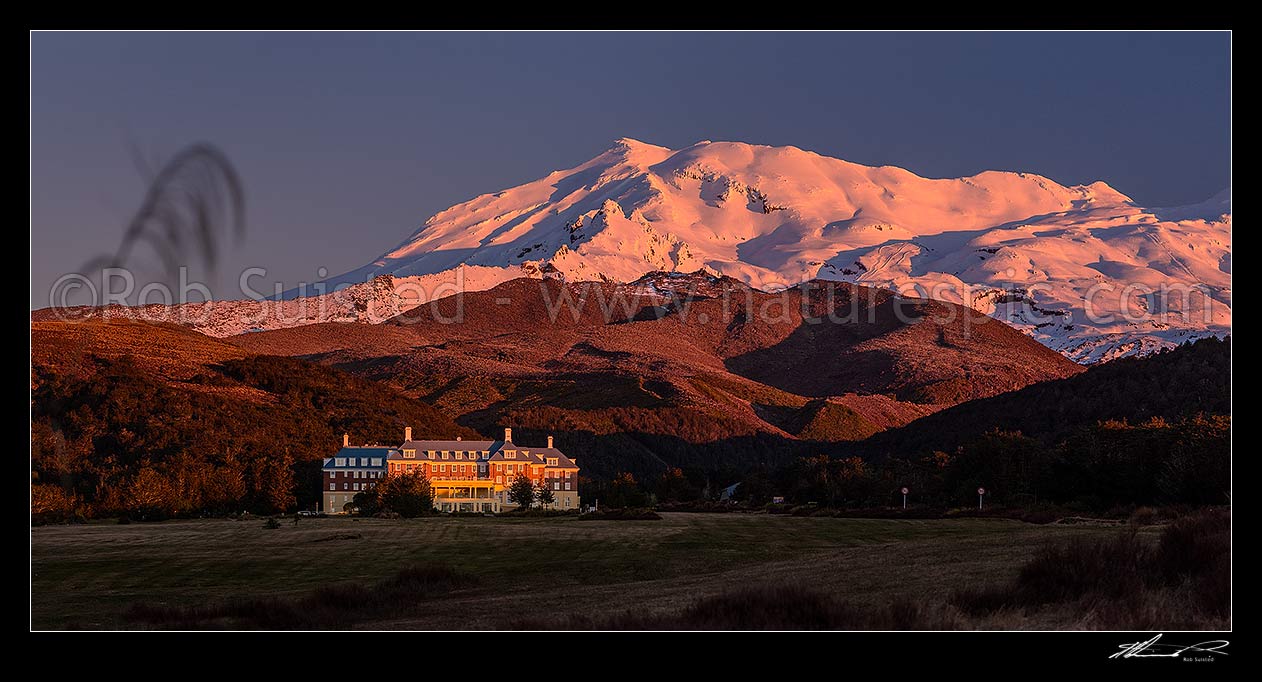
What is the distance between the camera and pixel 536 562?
154 feet

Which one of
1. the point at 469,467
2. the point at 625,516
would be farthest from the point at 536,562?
the point at 469,467

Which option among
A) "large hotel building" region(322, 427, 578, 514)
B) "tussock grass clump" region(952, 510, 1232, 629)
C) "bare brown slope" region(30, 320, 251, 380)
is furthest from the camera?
"bare brown slope" region(30, 320, 251, 380)

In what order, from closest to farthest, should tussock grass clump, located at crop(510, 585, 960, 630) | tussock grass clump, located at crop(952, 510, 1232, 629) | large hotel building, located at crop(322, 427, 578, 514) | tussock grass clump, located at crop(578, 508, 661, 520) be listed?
tussock grass clump, located at crop(952, 510, 1232, 629) → tussock grass clump, located at crop(510, 585, 960, 630) → tussock grass clump, located at crop(578, 508, 661, 520) → large hotel building, located at crop(322, 427, 578, 514)

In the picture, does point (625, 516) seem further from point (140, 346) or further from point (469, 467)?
point (140, 346)

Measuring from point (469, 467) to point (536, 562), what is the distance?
71.7m

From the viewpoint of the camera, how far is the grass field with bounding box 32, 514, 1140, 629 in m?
29.0
